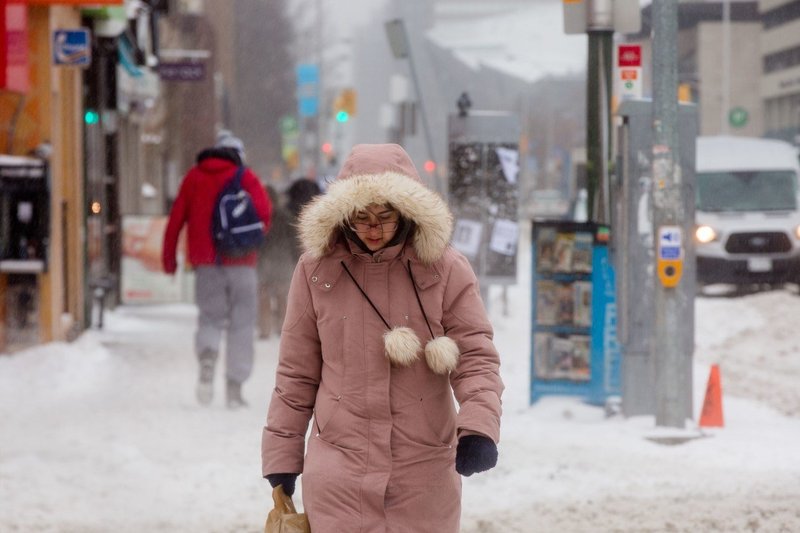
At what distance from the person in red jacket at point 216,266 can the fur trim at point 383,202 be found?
6090 millimetres

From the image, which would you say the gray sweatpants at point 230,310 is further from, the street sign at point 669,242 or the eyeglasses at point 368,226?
the eyeglasses at point 368,226

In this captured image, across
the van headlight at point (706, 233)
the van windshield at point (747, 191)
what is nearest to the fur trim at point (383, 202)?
the van headlight at point (706, 233)

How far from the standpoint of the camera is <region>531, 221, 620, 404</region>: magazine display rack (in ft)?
32.5

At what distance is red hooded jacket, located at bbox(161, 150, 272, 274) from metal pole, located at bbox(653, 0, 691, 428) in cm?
292

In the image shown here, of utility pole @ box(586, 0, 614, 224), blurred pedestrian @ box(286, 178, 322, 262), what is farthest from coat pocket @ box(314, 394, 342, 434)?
blurred pedestrian @ box(286, 178, 322, 262)

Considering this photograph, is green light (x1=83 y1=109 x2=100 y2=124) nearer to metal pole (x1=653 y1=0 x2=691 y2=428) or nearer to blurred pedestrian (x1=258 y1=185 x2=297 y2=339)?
Result: blurred pedestrian (x1=258 y1=185 x2=297 y2=339)

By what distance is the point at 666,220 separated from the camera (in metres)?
8.79

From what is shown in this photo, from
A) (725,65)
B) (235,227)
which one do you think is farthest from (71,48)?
(725,65)

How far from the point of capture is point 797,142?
1172 inches

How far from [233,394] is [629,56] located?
3.86 m

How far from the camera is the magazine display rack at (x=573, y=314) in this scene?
991 cm

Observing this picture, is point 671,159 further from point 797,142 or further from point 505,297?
point 797,142

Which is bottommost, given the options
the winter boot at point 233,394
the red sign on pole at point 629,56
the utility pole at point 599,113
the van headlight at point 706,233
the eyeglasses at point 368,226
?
the winter boot at point 233,394

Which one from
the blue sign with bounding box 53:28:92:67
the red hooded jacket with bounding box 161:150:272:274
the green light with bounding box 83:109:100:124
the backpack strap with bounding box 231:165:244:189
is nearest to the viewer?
A: the red hooded jacket with bounding box 161:150:272:274
